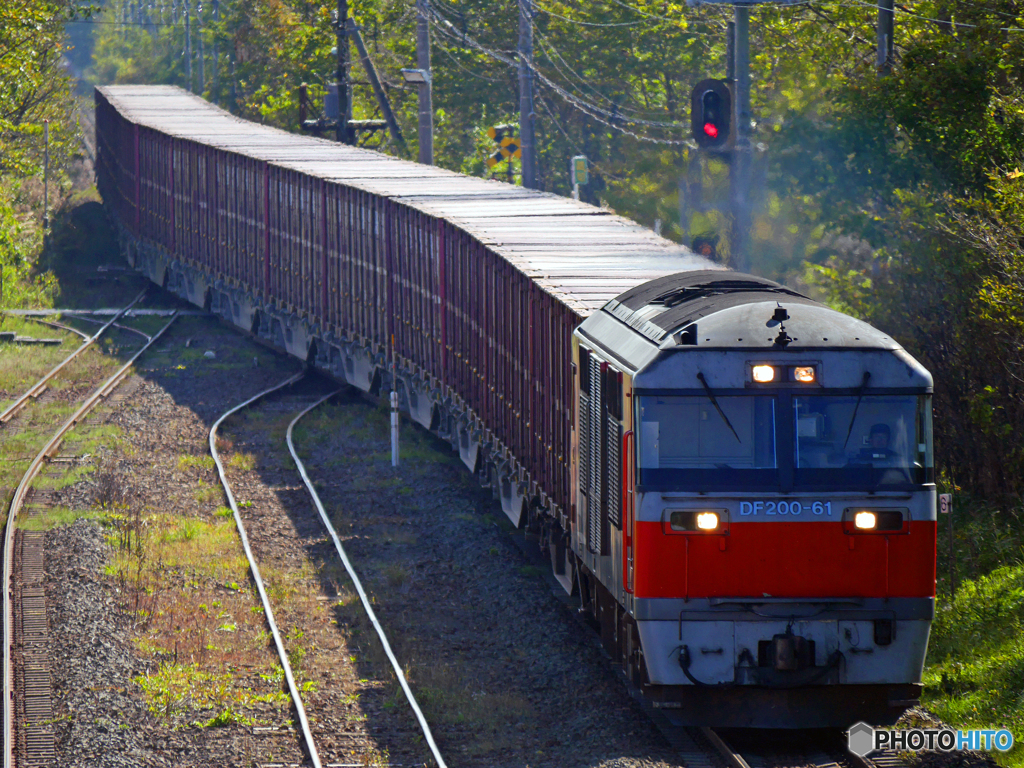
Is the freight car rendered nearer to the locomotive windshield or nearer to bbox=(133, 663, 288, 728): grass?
the locomotive windshield

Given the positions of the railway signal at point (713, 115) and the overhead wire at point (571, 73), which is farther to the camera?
the overhead wire at point (571, 73)

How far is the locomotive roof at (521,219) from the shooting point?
46.6 feet

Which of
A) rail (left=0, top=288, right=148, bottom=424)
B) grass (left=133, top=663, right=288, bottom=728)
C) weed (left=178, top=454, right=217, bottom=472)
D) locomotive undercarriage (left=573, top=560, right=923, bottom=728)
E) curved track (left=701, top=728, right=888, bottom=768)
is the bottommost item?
weed (left=178, top=454, right=217, bottom=472)

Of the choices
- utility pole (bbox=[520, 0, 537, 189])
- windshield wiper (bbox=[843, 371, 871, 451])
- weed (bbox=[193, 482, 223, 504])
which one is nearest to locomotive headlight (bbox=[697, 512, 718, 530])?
windshield wiper (bbox=[843, 371, 871, 451])

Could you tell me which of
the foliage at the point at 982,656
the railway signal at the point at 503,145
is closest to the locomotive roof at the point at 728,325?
the foliage at the point at 982,656

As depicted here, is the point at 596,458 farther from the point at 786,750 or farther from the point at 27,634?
the point at 27,634

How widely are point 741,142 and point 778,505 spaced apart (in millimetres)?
7135

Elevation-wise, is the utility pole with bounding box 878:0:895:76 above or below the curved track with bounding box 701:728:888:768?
above

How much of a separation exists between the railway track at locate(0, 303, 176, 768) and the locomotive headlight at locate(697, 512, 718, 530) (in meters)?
5.05

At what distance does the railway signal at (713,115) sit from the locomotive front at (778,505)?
6.47 meters

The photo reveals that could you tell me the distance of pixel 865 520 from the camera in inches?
383

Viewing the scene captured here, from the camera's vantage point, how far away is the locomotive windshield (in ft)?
31.9

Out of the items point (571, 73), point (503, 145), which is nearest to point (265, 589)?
point (503, 145)

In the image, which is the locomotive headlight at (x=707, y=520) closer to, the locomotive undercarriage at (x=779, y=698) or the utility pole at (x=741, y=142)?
the locomotive undercarriage at (x=779, y=698)
